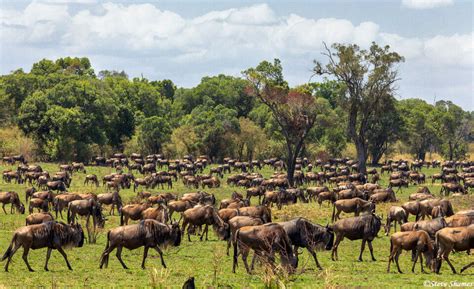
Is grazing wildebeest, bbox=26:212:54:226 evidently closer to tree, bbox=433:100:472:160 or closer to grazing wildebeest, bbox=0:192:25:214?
grazing wildebeest, bbox=0:192:25:214

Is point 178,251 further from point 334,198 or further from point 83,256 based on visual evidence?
point 334,198

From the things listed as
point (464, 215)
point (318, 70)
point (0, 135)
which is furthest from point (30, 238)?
point (0, 135)

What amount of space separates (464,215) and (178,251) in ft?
37.5

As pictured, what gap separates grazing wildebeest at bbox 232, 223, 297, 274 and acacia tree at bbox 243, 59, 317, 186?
4028 cm

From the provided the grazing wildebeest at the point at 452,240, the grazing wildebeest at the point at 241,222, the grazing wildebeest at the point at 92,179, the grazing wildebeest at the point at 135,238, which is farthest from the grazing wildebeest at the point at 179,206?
the grazing wildebeest at the point at 92,179

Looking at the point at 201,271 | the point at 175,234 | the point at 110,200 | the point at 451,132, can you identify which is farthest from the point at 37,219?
the point at 451,132

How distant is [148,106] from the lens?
10794 cm

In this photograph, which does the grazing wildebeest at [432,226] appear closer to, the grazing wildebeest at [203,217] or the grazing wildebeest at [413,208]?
the grazing wildebeest at [203,217]

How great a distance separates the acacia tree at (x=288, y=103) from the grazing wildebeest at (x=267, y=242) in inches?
1586

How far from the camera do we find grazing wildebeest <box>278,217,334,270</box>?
71.3 feet

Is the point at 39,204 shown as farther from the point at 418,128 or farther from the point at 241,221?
the point at 418,128

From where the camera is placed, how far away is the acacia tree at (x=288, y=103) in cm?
6116

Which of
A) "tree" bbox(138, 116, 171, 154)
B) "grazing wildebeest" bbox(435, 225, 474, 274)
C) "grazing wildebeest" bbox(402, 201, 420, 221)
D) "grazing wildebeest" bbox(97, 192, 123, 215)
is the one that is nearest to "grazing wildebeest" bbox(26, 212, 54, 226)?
"grazing wildebeest" bbox(97, 192, 123, 215)

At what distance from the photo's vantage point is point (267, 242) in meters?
19.5
